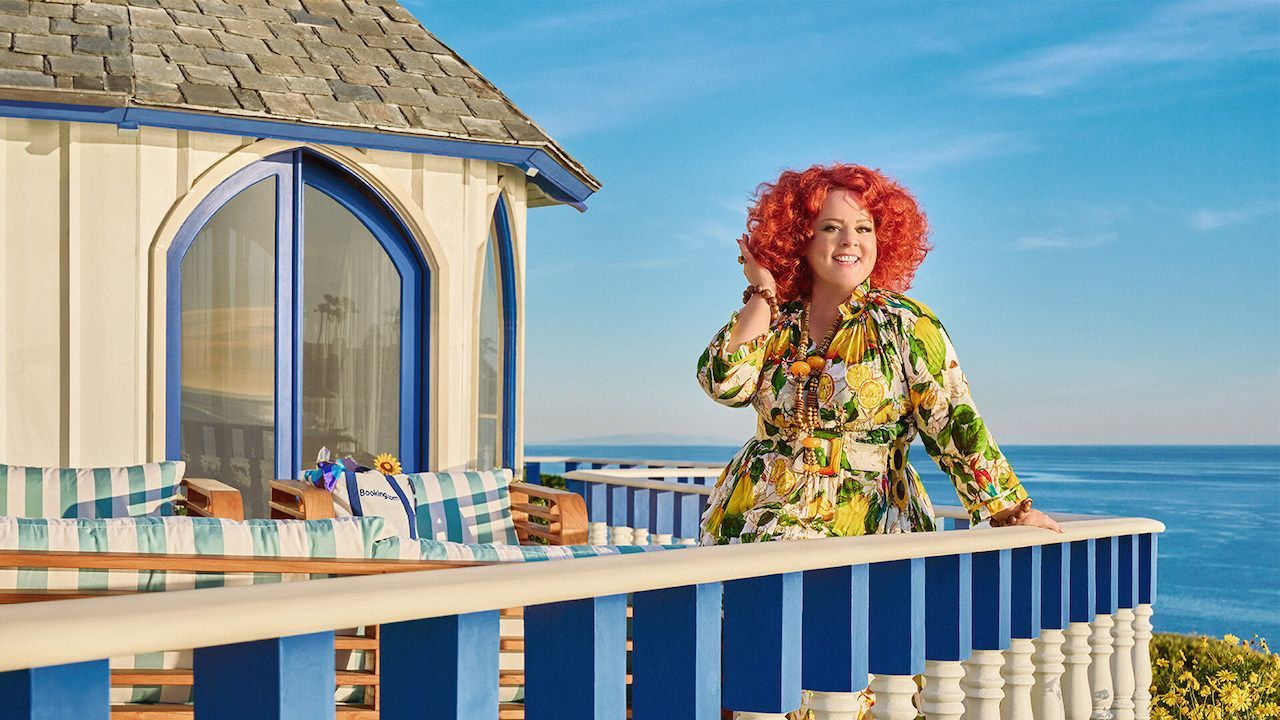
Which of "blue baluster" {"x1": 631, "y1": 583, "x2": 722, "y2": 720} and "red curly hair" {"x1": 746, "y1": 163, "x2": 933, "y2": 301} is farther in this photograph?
"red curly hair" {"x1": 746, "y1": 163, "x2": 933, "y2": 301}

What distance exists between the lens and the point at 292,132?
6.41 m

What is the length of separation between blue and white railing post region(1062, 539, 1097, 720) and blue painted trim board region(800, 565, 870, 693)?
1245mm

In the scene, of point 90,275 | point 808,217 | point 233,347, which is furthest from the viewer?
point 233,347

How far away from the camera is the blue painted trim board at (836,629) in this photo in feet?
6.73

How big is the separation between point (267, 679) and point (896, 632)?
137cm

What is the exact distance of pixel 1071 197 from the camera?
49.9m

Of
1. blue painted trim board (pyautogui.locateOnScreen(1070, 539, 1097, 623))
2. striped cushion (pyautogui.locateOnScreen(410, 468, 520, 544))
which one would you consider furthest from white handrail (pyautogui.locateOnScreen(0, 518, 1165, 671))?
striped cushion (pyautogui.locateOnScreen(410, 468, 520, 544))

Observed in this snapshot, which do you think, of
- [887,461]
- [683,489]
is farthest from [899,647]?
[683,489]

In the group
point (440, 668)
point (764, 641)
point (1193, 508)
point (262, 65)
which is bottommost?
point (1193, 508)

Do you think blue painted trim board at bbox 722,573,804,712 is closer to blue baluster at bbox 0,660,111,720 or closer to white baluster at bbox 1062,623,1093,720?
blue baluster at bbox 0,660,111,720

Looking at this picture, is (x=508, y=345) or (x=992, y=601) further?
(x=508, y=345)

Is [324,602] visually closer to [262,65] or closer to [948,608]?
[948,608]

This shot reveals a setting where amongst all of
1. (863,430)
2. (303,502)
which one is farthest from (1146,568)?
(303,502)

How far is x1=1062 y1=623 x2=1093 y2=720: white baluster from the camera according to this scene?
313 cm
